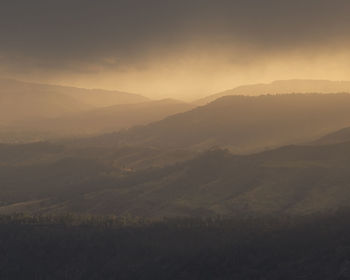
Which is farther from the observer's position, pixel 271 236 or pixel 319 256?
pixel 271 236

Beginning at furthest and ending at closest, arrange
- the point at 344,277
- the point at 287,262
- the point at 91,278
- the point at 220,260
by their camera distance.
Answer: the point at 91,278 < the point at 220,260 < the point at 287,262 < the point at 344,277

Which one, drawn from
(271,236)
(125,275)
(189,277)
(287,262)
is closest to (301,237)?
(271,236)

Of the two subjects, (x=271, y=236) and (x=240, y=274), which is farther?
(x=271, y=236)

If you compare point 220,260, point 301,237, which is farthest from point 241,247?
point 301,237

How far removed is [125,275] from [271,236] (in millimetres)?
57357

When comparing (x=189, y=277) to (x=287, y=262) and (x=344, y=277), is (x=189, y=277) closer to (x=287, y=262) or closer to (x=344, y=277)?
(x=287, y=262)

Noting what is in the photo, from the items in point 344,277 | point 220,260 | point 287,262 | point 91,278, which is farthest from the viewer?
point 91,278

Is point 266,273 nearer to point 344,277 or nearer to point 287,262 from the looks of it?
point 287,262

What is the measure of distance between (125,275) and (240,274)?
147 feet

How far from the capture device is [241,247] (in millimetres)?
192125

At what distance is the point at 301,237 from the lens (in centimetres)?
19350

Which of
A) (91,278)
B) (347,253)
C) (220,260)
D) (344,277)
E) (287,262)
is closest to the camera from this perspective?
(344,277)

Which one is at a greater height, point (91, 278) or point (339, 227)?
point (339, 227)

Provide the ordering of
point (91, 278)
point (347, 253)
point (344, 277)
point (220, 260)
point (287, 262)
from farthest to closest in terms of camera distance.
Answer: point (91, 278) < point (220, 260) < point (287, 262) < point (347, 253) < point (344, 277)
